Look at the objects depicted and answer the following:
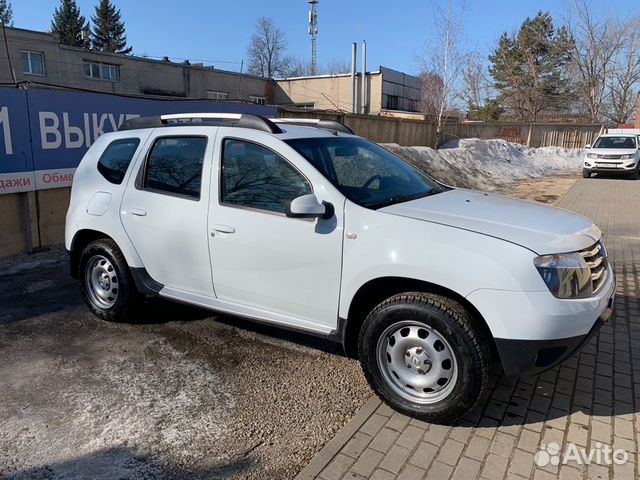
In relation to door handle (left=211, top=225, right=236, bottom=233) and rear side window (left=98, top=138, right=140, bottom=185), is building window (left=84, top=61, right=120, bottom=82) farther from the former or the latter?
door handle (left=211, top=225, right=236, bottom=233)

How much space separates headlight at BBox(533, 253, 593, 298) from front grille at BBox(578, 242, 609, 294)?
0.08 metres

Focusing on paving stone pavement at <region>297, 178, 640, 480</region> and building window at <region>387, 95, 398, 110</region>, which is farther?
→ building window at <region>387, 95, 398, 110</region>

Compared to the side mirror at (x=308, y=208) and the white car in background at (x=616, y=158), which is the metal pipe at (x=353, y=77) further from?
the side mirror at (x=308, y=208)

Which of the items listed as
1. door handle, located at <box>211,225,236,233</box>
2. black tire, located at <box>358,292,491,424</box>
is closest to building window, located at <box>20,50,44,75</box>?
door handle, located at <box>211,225,236,233</box>

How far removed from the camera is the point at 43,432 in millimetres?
3031

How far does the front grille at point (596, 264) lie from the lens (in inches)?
123

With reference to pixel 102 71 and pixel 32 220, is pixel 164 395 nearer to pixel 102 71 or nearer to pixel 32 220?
pixel 32 220

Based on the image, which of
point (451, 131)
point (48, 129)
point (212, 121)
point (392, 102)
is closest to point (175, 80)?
point (392, 102)

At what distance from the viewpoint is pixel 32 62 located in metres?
36.6

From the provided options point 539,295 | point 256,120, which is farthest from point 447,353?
point 256,120

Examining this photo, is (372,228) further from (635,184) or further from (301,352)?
(635,184)

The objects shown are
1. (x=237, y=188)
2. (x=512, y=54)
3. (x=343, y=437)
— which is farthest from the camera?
(x=512, y=54)

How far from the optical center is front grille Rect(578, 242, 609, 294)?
3.12m

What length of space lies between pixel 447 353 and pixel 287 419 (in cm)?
109
